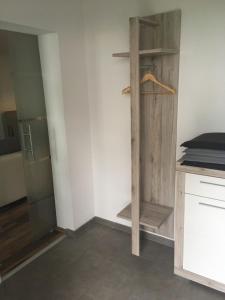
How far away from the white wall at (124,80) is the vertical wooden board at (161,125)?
0.07 m

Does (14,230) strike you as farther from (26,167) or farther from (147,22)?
(147,22)

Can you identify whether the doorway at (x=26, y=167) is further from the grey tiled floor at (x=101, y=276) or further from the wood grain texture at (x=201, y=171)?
the wood grain texture at (x=201, y=171)

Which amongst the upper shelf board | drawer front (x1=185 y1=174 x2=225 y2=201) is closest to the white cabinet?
drawer front (x1=185 y1=174 x2=225 y2=201)

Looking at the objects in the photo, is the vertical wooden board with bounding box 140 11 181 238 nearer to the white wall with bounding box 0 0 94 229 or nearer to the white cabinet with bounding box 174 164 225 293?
the white cabinet with bounding box 174 164 225 293

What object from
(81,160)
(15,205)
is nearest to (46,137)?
(81,160)

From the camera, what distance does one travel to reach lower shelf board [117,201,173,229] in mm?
2127

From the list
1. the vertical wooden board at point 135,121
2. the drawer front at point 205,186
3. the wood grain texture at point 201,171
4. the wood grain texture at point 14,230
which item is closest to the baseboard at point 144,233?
the vertical wooden board at point 135,121

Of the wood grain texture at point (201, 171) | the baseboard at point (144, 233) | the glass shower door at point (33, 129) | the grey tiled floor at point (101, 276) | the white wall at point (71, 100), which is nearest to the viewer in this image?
the wood grain texture at point (201, 171)

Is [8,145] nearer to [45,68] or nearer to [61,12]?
[45,68]

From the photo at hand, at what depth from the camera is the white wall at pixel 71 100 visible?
2029 millimetres

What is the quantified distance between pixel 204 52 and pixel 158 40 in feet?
1.33

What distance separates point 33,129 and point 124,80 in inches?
40.0

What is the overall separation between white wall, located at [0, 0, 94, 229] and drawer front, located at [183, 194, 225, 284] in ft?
3.93

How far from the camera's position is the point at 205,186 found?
5.55ft
